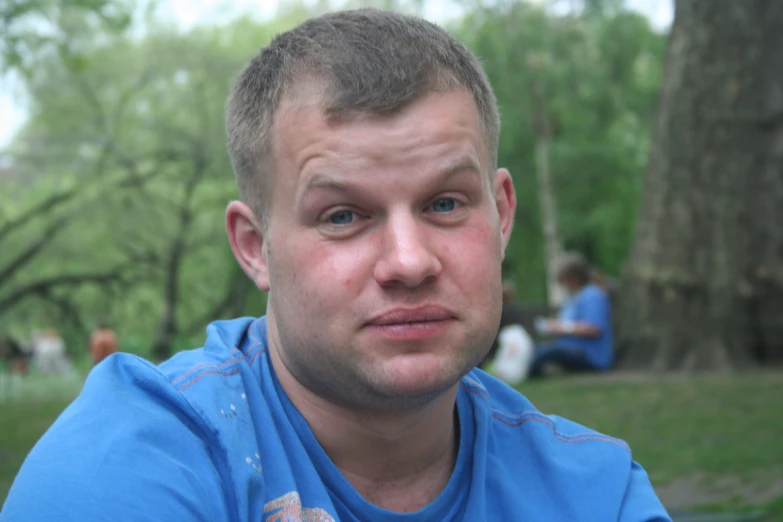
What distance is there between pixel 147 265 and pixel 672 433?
1873 cm

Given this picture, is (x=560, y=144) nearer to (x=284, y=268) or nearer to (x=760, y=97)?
(x=760, y=97)

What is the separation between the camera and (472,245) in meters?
1.97

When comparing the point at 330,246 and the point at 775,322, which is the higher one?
the point at 330,246

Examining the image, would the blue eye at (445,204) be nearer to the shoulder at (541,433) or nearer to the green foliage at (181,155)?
the shoulder at (541,433)

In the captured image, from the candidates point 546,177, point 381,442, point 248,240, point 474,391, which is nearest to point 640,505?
point 474,391

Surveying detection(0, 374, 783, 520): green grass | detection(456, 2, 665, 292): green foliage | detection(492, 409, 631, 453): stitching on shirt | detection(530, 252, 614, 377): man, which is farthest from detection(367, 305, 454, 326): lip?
detection(456, 2, 665, 292): green foliage

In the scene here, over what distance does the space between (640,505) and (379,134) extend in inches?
38.4

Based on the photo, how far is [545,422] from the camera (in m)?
2.27

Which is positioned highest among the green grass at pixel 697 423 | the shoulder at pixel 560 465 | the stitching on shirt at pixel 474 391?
the stitching on shirt at pixel 474 391

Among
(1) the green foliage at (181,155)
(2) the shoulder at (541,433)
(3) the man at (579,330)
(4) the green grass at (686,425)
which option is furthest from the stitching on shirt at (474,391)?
(1) the green foliage at (181,155)

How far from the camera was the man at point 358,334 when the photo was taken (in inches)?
68.4

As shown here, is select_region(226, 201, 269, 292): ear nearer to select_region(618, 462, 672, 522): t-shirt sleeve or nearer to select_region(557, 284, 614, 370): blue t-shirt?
select_region(618, 462, 672, 522): t-shirt sleeve

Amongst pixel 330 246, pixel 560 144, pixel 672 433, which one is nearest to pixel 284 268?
pixel 330 246

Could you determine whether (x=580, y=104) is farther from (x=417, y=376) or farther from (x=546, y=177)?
(x=417, y=376)
